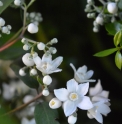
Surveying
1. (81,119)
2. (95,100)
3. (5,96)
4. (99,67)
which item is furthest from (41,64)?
(99,67)

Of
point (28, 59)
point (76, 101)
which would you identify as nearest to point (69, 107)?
point (76, 101)

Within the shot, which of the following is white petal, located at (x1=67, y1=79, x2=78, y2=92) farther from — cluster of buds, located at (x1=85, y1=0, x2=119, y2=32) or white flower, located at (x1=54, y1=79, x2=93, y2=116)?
cluster of buds, located at (x1=85, y1=0, x2=119, y2=32)

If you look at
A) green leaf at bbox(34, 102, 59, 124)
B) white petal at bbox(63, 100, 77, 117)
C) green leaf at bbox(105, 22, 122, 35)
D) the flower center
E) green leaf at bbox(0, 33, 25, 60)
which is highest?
green leaf at bbox(105, 22, 122, 35)

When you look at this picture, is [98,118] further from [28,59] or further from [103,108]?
[28,59]

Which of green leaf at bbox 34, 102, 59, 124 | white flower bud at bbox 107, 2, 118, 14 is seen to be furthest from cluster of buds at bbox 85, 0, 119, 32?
green leaf at bbox 34, 102, 59, 124

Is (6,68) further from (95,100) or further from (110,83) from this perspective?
(95,100)

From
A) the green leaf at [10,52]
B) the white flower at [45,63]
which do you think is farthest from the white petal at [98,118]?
the green leaf at [10,52]
